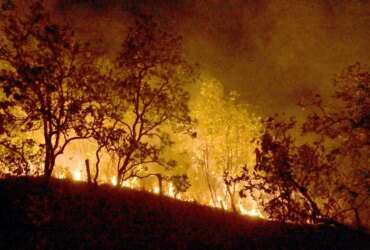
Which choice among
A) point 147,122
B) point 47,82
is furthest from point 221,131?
point 47,82

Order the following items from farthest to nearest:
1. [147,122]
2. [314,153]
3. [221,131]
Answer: [221,131] < [147,122] < [314,153]

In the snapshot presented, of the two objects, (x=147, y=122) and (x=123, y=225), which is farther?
(x=147, y=122)

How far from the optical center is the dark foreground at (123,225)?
52.2ft

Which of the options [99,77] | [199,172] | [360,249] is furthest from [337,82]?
[199,172]

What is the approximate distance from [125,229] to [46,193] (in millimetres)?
4262

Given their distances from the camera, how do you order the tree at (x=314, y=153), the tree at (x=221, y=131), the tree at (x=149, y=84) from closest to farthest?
the tree at (x=314, y=153) < the tree at (x=149, y=84) < the tree at (x=221, y=131)

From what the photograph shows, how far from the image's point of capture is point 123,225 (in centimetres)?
1856

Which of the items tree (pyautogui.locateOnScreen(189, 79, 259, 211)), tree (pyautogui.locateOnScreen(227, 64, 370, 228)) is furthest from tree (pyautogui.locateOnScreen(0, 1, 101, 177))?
tree (pyautogui.locateOnScreen(189, 79, 259, 211))

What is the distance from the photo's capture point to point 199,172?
6775 centimetres

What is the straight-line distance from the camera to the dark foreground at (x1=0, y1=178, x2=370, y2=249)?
52.2ft

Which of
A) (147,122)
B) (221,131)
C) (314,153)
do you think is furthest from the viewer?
(221,131)

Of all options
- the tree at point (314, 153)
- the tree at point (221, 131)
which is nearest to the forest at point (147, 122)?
the tree at point (314, 153)

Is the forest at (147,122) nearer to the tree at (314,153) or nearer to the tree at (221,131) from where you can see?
the tree at (314,153)

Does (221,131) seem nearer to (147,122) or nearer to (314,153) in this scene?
(147,122)
